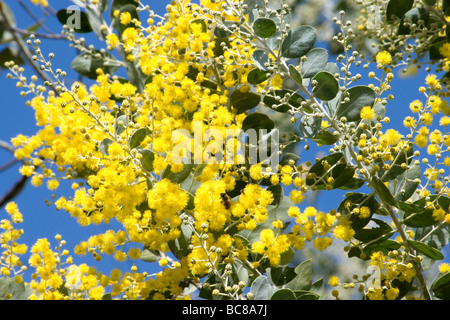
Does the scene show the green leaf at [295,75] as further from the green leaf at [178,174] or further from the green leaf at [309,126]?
the green leaf at [178,174]

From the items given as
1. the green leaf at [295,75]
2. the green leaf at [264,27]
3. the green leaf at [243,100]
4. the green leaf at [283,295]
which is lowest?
the green leaf at [283,295]

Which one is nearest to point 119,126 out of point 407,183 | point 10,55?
point 407,183

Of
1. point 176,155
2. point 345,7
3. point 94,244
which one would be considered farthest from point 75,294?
point 345,7

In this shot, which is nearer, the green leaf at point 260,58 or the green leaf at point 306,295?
the green leaf at point 306,295

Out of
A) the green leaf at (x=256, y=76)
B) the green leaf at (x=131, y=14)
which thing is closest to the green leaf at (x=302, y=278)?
the green leaf at (x=256, y=76)

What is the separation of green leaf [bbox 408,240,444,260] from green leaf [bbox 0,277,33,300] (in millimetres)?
1566

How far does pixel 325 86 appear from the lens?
2.10 m

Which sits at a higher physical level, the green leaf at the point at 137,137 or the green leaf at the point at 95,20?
the green leaf at the point at 95,20

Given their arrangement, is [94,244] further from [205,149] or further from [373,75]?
[373,75]

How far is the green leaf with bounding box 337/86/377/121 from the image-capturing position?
6.98 ft

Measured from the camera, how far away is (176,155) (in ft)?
6.64

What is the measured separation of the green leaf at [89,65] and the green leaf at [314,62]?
1189 mm

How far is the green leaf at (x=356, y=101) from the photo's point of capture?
2.13 metres
